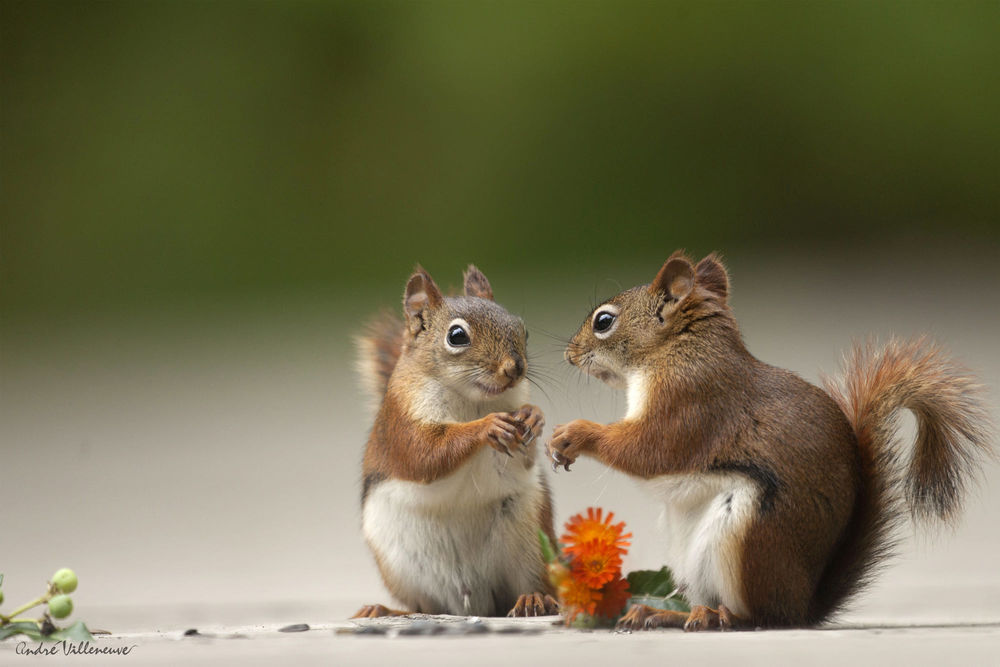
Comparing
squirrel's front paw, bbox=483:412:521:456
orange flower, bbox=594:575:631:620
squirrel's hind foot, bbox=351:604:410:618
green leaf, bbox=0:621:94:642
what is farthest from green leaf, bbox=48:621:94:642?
orange flower, bbox=594:575:631:620

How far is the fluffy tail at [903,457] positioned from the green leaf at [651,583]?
0.93 feet

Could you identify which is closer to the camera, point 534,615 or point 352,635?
point 352,635

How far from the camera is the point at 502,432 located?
2.18 meters

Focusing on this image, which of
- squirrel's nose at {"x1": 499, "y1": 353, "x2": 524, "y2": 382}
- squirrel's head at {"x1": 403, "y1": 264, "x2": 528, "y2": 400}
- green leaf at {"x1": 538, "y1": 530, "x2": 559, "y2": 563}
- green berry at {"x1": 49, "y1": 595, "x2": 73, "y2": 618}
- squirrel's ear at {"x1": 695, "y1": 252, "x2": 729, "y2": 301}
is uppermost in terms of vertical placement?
squirrel's ear at {"x1": 695, "y1": 252, "x2": 729, "y2": 301}

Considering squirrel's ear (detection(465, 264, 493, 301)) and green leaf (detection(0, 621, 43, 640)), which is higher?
squirrel's ear (detection(465, 264, 493, 301))

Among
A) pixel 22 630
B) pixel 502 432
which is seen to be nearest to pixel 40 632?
pixel 22 630

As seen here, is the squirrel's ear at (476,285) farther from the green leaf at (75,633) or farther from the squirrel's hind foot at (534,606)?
the green leaf at (75,633)

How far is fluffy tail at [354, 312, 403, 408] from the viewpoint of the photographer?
2.78 metres

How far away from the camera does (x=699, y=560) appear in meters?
2.09

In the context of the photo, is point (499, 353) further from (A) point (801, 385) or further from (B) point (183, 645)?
(B) point (183, 645)

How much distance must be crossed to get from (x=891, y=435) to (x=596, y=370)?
528mm

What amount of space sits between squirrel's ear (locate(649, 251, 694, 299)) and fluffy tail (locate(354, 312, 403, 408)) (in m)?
0.69

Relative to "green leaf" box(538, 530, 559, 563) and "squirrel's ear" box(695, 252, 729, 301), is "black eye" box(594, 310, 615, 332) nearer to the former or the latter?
"squirrel's ear" box(695, 252, 729, 301)

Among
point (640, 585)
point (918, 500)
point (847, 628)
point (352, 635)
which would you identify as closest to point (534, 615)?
point (640, 585)
